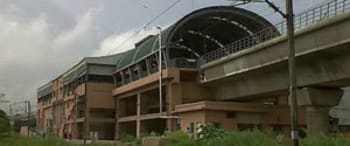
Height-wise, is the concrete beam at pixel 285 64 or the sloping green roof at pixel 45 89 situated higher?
the sloping green roof at pixel 45 89

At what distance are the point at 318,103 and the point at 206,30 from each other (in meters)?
28.5

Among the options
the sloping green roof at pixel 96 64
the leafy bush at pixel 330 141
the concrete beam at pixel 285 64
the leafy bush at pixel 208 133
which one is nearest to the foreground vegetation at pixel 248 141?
the leafy bush at pixel 330 141

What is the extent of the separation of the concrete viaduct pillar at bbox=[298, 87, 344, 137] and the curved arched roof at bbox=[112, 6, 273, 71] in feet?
58.4

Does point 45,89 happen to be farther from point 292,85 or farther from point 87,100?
point 292,85

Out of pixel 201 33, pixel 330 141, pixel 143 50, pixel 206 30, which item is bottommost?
pixel 330 141

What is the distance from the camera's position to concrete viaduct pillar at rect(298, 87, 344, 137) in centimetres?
3916

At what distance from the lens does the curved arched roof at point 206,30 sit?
194 feet

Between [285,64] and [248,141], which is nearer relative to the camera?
[248,141]

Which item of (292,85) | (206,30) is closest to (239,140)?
(292,85)

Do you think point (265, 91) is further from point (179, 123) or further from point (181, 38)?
point (181, 38)

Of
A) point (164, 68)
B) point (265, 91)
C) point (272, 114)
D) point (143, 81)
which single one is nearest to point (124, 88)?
point (143, 81)

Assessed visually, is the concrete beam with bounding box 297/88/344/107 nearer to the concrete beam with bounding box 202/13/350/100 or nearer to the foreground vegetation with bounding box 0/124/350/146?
Answer: the concrete beam with bounding box 202/13/350/100

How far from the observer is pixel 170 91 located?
56.4 metres

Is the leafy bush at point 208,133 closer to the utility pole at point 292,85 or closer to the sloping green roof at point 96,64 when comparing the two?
the utility pole at point 292,85
